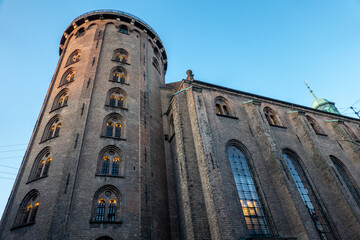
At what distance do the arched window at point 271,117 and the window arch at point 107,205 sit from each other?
15264 mm

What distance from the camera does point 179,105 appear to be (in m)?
17.4

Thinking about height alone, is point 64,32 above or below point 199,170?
above

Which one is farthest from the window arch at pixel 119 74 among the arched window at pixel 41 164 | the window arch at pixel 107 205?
the window arch at pixel 107 205

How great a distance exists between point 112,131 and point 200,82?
8845 millimetres

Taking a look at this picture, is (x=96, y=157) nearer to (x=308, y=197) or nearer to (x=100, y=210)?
(x=100, y=210)

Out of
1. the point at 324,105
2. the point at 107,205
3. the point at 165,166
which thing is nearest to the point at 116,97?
the point at 165,166

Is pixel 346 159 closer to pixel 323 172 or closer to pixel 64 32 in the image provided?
pixel 323 172

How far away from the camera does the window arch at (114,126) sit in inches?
661

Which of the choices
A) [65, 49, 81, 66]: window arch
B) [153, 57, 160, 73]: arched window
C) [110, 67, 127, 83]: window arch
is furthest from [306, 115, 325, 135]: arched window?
[65, 49, 81, 66]: window arch

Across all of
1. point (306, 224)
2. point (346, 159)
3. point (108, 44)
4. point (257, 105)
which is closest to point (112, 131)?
point (108, 44)

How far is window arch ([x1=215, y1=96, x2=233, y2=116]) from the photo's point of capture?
19.0 metres

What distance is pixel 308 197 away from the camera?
16.7 meters

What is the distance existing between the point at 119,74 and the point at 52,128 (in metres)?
7.61

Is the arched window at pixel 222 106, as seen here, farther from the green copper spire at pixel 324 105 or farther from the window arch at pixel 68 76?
the green copper spire at pixel 324 105
